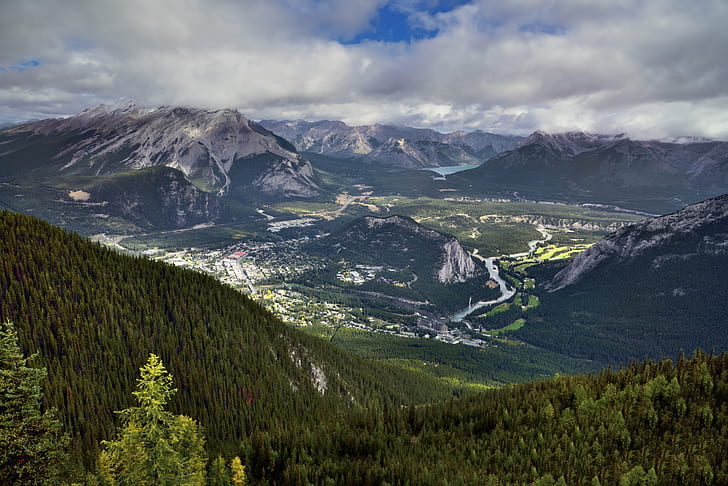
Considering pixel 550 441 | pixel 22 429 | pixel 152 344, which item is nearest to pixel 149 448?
pixel 22 429

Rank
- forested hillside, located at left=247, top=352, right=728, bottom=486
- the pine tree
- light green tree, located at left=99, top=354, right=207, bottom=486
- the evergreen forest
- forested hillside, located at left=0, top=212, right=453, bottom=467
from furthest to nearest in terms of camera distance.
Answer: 1. forested hillside, located at left=0, top=212, right=453, bottom=467
2. forested hillside, located at left=247, top=352, right=728, bottom=486
3. the evergreen forest
4. light green tree, located at left=99, top=354, right=207, bottom=486
5. the pine tree

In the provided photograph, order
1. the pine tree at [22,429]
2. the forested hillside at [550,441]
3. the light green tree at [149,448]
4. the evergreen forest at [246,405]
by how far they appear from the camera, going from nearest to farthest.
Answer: the pine tree at [22,429] < the light green tree at [149,448] < the evergreen forest at [246,405] < the forested hillside at [550,441]

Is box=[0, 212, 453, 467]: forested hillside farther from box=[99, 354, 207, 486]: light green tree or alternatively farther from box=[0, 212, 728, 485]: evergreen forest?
box=[99, 354, 207, 486]: light green tree

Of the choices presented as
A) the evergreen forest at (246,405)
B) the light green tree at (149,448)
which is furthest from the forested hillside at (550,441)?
the light green tree at (149,448)

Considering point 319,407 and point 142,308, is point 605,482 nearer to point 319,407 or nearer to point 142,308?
point 319,407

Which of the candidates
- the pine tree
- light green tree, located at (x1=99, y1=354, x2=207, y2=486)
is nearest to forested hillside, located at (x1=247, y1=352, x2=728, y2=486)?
light green tree, located at (x1=99, y1=354, x2=207, y2=486)

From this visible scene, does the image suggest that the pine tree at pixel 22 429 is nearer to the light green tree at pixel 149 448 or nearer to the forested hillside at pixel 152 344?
the light green tree at pixel 149 448
